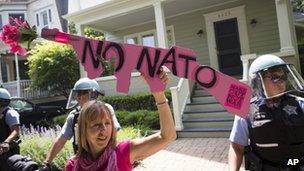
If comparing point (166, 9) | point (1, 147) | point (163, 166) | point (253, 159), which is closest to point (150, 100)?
point (166, 9)

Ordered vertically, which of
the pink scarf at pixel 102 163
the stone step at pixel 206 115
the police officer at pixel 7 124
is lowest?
the stone step at pixel 206 115

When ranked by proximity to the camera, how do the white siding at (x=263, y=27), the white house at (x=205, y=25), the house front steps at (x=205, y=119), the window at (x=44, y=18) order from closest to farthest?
the house front steps at (x=205, y=119), the white house at (x=205, y=25), the white siding at (x=263, y=27), the window at (x=44, y=18)

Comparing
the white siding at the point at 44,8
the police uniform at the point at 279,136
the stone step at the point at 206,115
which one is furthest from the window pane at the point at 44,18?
the police uniform at the point at 279,136

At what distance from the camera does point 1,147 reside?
14.5 feet

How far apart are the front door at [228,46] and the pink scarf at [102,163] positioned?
13054 mm

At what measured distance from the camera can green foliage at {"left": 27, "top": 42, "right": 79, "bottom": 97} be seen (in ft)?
62.8

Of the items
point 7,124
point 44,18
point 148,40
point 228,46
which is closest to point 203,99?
point 228,46

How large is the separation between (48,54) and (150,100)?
25.3ft

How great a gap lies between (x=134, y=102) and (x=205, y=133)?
3.60m

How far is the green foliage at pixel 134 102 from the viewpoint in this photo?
13.6 metres

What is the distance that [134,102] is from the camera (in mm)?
13891

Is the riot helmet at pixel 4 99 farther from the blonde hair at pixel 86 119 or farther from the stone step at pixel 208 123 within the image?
the stone step at pixel 208 123

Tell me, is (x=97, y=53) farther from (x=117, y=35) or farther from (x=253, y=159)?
(x=117, y=35)

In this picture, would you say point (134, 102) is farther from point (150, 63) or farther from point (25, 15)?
point (25, 15)
